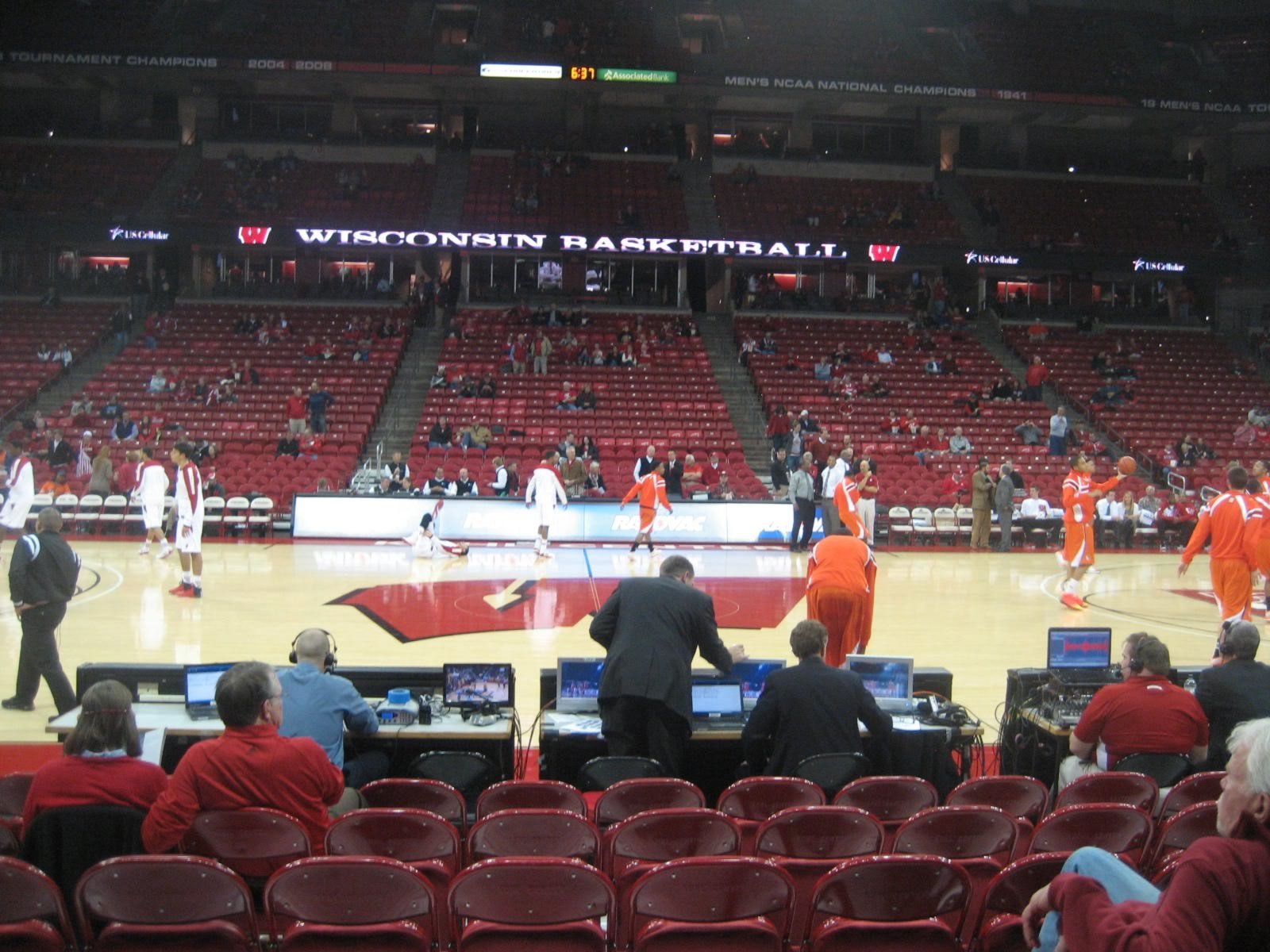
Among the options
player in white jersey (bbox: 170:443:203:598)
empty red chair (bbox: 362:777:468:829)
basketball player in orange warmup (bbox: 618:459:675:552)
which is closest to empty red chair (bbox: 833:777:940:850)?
empty red chair (bbox: 362:777:468:829)

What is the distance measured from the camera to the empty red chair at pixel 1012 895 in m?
3.61

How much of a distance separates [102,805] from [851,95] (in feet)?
95.8

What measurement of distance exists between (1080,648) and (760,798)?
3530 millimetres

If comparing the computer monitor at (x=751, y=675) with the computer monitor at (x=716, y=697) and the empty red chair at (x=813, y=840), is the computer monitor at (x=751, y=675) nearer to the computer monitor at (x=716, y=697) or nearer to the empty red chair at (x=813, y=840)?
the computer monitor at (x=716, y=697)

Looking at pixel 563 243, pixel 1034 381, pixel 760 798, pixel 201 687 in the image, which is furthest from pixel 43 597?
pixel 1034 381

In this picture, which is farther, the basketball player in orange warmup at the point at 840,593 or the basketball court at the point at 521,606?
the basketball court at the point at 521,606

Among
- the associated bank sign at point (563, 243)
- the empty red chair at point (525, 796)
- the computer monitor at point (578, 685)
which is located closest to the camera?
the empty red chair at point (525, 796)

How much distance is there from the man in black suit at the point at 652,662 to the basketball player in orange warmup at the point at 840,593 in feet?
7.82

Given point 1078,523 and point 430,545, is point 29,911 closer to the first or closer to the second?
point 1078,523

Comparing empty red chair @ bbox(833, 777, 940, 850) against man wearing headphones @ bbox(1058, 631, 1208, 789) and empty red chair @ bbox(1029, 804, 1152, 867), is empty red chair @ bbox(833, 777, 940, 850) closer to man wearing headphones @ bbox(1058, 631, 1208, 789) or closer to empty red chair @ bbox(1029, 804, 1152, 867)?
empty red chair @ bbox(1029, 804, 1152, 867)

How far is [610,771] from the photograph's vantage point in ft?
18.8

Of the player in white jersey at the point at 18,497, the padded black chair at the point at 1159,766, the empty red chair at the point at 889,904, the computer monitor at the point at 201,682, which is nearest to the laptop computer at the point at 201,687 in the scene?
the computer monitor at the point at 201,682

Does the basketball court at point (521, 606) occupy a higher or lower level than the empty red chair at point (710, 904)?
lower

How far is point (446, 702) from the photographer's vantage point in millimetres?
6637
